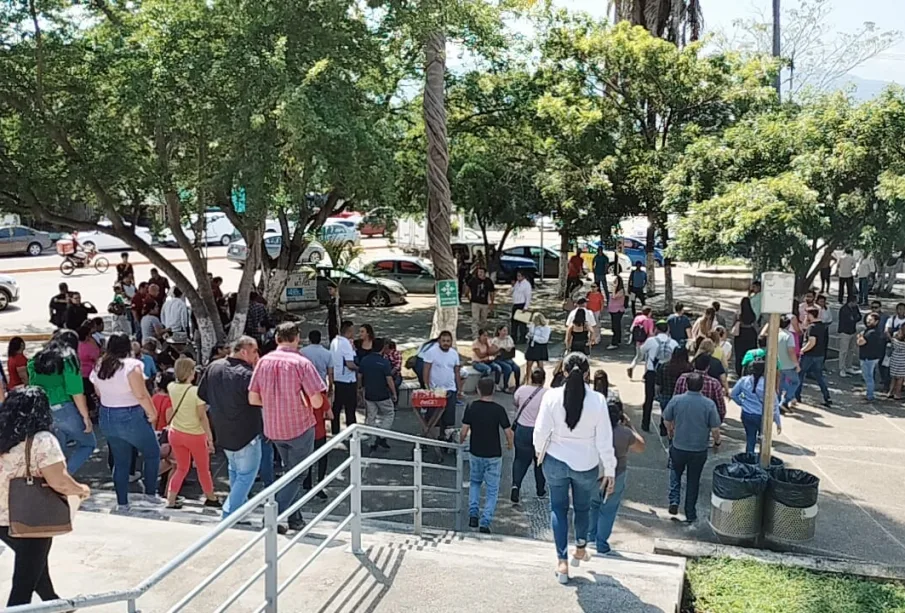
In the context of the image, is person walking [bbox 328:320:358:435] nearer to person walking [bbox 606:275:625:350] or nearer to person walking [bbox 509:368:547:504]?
person walking [bbox 509:368:547:504]

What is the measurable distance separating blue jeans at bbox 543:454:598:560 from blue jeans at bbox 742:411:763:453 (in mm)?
4657

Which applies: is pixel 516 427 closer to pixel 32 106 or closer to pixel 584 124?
pixel 32 106

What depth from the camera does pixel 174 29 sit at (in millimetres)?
10188

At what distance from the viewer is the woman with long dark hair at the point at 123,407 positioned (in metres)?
7.25

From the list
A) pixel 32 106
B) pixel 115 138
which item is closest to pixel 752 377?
pixel 115 138

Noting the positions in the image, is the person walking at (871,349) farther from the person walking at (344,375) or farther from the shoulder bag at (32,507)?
the shoulder bag at (32,507)

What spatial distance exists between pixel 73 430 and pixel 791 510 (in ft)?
21.3

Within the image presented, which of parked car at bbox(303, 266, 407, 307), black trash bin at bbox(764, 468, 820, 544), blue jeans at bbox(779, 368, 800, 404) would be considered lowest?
black trash bin at bbox(764, 468, 820, 544)

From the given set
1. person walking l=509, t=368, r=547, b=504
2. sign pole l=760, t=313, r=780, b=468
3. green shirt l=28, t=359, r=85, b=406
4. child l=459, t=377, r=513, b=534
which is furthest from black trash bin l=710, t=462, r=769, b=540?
green shirt l=28, t=359, r=85, b=406

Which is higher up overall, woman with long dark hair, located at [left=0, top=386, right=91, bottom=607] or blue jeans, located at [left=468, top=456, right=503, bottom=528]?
woman with long dark hair, located at [left=0, top=386, right=91, bottom=607]

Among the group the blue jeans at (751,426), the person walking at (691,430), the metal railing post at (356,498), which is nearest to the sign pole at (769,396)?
the person walking at (691,430)

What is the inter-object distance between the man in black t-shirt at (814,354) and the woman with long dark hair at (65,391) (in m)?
9.86

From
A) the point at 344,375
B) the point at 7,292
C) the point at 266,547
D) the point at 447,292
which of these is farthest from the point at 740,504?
the point at 7,292

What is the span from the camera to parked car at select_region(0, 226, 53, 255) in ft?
111
